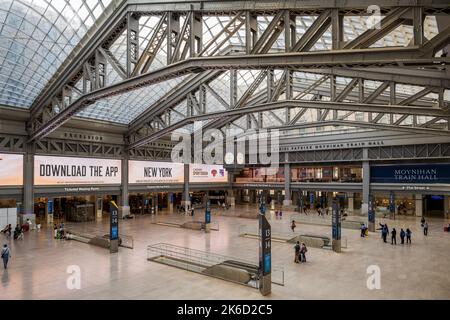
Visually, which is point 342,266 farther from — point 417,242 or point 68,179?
point 68,179

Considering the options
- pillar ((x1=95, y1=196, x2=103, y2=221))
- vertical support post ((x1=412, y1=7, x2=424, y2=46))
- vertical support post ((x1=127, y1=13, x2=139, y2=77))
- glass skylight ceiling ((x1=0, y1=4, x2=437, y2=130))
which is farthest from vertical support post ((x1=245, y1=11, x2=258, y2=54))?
pillar ((x1=95, y1=196, x2=103, y2=221))

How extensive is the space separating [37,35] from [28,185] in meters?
16.7

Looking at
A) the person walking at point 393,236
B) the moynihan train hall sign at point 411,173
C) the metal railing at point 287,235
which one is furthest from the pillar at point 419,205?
the metal railing at point 287,235

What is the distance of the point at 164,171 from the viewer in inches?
1966

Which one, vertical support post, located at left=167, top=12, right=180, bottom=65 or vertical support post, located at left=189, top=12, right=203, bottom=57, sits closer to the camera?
vertical support post, located at left=189, top=12, right=203, bottom=57

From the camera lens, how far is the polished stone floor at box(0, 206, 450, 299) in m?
14.9

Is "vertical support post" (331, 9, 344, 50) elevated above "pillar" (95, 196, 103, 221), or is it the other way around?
"vertical support post" (331, 9, 344, 50)

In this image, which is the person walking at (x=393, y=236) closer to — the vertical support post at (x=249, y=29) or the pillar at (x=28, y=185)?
the vertical support post at (x=249, y=29)

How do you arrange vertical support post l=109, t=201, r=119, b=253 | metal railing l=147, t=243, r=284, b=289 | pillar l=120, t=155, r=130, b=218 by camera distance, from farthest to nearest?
pillar l=120, t=155, r=130, b=218 < vertical support post l=109, t=201, r=119, b=253 < metal railing l=147, t=243, r=284, b=289

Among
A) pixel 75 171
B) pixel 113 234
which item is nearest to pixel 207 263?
pixel 113 234

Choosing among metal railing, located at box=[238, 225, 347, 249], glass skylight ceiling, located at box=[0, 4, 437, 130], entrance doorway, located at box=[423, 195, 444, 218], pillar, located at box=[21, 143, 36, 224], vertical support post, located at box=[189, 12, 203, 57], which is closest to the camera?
vertical support post, located at box=[189, 12, 203, 57]

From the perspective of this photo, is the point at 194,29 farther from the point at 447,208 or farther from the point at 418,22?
the point at 447,208

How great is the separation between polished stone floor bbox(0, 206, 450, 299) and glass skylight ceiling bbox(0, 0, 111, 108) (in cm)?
1376

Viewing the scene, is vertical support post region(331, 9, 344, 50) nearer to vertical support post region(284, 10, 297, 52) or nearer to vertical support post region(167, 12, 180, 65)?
vertical support post region(284, 10, 297, 52)
